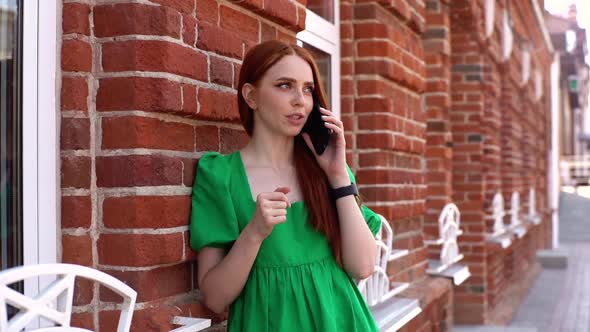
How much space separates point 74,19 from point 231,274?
2.30 feet

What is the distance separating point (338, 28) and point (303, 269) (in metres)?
1.81

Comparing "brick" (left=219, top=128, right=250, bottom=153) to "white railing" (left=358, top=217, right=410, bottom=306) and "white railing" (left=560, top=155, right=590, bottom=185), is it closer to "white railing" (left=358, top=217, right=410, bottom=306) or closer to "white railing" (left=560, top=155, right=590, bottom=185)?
"white railing" (left=358, top=217, right=410, bottom=306)

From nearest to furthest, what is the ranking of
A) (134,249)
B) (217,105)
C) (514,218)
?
(134,249)
(217,105)
(514,218)

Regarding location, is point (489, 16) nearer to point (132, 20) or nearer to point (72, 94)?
point (132, 20)

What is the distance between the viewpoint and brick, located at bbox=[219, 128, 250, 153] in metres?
2.23

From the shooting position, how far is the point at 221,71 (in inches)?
85.4

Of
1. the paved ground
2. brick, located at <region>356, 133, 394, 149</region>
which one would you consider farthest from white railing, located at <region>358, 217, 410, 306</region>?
the paved ground

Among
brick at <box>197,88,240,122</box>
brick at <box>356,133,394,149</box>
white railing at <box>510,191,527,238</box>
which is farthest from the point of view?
white railing at <box>510,191,527,238</box>

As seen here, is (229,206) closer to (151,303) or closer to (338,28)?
(151,303)

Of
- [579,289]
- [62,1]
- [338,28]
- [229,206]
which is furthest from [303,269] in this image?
[579,289]

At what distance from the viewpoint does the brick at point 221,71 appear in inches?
83.8

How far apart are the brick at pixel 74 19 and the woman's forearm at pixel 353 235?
0.75 meters

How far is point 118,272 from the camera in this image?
6.05 ft

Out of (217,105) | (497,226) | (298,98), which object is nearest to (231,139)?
(217,105)
